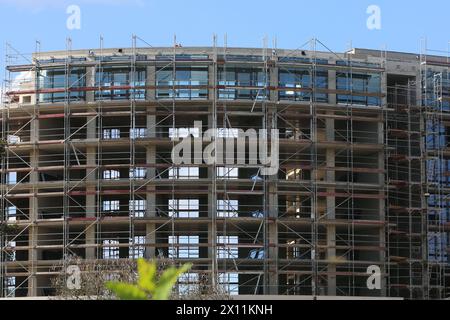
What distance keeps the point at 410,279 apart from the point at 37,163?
66.5ft

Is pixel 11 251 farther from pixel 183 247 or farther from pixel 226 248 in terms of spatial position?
pixel 226 248

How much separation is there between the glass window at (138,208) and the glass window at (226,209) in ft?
12.2

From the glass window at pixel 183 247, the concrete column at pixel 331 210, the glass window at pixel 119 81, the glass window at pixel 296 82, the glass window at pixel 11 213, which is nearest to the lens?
the glass window at pixel 183 247

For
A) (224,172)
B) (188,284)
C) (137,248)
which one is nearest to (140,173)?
(137,248)

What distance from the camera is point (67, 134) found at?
45812 mm

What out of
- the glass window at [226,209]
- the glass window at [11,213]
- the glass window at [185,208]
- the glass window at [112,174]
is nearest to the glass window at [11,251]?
the glass window at [11,213]

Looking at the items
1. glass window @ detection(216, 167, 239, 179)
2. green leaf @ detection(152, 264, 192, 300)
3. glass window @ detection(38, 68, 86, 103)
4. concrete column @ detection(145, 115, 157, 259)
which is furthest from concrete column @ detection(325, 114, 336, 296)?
green leaf @ detection(152, 264, 192, 300)

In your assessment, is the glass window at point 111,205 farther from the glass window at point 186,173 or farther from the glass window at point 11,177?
the glass window at point 11,177

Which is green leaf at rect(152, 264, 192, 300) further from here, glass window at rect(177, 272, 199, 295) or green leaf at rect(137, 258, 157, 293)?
glass window at rect(177, 272, 199, 295)

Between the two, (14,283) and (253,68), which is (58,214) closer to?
(14,283)

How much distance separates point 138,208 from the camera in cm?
4559

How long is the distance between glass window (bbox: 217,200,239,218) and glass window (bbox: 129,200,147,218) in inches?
146

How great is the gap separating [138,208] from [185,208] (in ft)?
7.77

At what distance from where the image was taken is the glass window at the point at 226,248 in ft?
145
